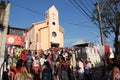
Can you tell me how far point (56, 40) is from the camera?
4947cm

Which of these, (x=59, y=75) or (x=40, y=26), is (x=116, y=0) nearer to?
(x=40, y=26)

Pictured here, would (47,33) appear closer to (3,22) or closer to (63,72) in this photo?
(3,22)

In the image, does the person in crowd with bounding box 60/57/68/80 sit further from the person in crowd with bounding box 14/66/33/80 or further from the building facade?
the building facade

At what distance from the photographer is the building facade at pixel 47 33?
4806 centimetres

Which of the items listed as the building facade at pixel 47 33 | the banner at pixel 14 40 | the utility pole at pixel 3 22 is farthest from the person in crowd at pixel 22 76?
the building facade at pixel 47 33

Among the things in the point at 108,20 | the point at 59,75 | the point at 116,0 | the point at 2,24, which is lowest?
the point at 59,75

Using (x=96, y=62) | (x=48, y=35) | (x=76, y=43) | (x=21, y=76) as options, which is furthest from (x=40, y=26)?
(x=21, y=76)

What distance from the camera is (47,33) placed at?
48.9 meters

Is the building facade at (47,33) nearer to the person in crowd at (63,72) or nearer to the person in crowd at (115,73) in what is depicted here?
the person in crowd at (63,72)

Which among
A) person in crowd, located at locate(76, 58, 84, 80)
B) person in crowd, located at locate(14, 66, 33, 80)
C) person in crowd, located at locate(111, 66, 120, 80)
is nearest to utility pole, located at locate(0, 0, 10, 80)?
person in crowd, located at locate(76, 58, 84, 80)

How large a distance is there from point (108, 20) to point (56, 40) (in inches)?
Result: 578

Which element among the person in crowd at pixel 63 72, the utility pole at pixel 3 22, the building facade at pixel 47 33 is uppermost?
the building facade at pixel 47 33

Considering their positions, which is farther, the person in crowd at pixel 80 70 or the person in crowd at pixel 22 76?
the person in crowd at pixel 80 70

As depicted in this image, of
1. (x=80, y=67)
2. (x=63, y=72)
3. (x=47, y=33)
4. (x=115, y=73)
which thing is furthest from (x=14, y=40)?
(x=115, y=73)
